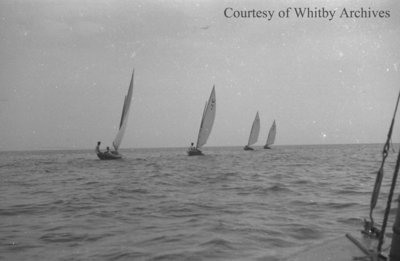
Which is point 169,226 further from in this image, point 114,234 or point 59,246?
point 59,246

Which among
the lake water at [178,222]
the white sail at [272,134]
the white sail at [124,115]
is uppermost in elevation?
the white sail at [272,134]

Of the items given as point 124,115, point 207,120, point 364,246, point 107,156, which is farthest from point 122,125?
point 364,246

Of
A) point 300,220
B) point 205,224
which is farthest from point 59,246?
point 300,220

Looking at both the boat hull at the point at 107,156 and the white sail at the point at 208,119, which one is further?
the white sail at the point at 208,119

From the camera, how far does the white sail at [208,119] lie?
47781 millimetres

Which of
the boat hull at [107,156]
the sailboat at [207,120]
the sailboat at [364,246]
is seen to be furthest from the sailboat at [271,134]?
the sailboat at [364,246]

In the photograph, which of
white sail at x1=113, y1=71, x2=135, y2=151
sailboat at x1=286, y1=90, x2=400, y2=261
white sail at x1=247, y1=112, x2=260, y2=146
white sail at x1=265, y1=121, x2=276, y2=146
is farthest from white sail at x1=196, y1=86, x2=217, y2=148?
white sail at x1=265, y1=121, x2=276, y2=146

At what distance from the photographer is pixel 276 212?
32.7ft

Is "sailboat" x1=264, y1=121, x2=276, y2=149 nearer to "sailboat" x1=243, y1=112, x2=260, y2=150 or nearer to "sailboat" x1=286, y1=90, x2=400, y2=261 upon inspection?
"sailboat" x1=243, y1=112, x2=260, y2=150

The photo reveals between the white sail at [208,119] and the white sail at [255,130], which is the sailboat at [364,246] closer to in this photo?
the white sail at [208,119]

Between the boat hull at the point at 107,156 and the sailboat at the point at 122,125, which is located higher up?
the sailboat at the point at 122,125

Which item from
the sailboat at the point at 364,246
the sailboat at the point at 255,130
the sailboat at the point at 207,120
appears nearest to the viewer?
the sailboat at the point at 364,246

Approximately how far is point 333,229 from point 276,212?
7.28 ft

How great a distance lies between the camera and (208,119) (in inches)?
1928
